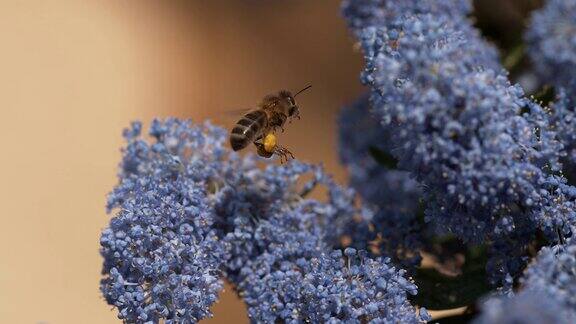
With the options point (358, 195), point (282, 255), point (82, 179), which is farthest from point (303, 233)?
point (82, 179)

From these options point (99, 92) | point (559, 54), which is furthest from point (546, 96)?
point (99, 92)

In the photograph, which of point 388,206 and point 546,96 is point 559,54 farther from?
point 388,206

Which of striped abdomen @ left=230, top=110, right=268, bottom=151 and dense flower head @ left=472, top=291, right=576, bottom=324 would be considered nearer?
dense flower head @ left=472, top=291, right=576, bottom=324

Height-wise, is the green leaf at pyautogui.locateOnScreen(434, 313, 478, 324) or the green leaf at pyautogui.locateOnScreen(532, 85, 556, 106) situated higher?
the green leaf at pyautogui.locateOnScreen(532, 85, 556, 106)

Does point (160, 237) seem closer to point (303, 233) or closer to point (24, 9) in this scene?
point (303, 233)

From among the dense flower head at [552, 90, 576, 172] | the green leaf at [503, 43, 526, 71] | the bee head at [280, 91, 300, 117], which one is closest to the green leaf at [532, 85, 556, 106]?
the dense flower head at [552, 90, 576, 172]

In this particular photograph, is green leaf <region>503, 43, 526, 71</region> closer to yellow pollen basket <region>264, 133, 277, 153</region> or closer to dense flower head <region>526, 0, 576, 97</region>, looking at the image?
dense flower head <region>526, 0, 576, 97</region>
